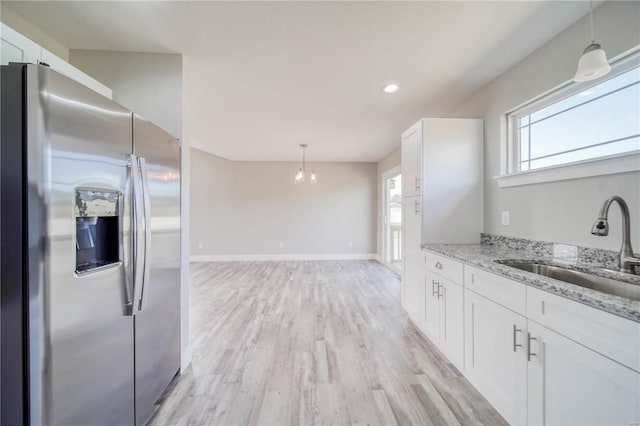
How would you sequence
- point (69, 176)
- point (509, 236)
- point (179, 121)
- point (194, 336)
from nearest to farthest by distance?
point (69, 176) → point (179, 121) → point (509, 236) → point (194, 336)

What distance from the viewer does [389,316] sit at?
302cm

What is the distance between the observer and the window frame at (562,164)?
1403 mm

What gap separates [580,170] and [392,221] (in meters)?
4.50

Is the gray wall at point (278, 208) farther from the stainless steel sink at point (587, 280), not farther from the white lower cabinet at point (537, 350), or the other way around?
the stainless steel sink at point (587, 280)

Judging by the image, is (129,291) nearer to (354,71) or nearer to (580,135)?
(354,71)

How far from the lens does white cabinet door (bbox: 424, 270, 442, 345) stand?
222 cm

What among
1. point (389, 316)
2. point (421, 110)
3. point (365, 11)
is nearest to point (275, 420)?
point (389, 316)

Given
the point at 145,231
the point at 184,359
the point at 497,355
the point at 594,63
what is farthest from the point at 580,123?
the point at 184,359

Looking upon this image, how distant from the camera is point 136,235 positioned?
129 cm

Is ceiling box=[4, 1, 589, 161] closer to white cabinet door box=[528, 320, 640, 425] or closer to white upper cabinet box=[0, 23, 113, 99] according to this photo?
white upper cabinet box=[0, 23, 113, 99]

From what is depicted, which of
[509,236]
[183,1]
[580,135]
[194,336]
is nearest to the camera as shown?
[183,1]

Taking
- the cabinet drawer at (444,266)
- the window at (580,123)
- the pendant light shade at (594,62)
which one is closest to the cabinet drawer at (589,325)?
the cabinet drawer at (444,266)

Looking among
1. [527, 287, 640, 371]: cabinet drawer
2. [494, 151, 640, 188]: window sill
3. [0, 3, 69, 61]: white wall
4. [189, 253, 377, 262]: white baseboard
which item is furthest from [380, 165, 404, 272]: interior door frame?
[0, 3, 69, 61]: white wall

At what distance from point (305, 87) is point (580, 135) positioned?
2.25 meters
